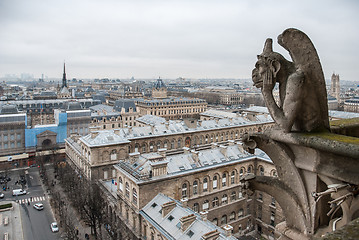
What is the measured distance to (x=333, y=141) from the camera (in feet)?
17.7

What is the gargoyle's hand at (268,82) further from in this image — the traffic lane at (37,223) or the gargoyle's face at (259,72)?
the traffic lane at (37,223)

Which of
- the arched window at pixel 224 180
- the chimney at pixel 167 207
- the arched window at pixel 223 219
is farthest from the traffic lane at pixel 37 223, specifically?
the arched window at pixel 224 180

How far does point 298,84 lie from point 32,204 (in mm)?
55432

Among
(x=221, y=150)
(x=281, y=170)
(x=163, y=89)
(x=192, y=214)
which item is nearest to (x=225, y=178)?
(x=221, y=150)

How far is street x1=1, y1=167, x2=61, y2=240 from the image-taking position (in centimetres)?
4131

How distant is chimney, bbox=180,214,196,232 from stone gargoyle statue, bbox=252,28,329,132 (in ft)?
72.6

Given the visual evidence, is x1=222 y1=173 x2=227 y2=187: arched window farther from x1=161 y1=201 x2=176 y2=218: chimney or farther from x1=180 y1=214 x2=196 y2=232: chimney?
x1=180 y1=214 x2=196 y2=232: chimney

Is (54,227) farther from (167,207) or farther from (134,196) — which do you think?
(167,207)

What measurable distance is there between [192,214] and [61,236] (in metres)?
23.4

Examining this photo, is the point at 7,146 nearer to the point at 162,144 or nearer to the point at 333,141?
the point at 162,144

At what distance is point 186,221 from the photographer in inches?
1048

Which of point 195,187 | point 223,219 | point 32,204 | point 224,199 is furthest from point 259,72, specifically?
point 32,204

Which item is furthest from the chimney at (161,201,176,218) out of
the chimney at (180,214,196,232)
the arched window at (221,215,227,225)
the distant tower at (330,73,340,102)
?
the distant tower at (330,73,340,102)

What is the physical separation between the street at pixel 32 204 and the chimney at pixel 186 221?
22.9 metres
